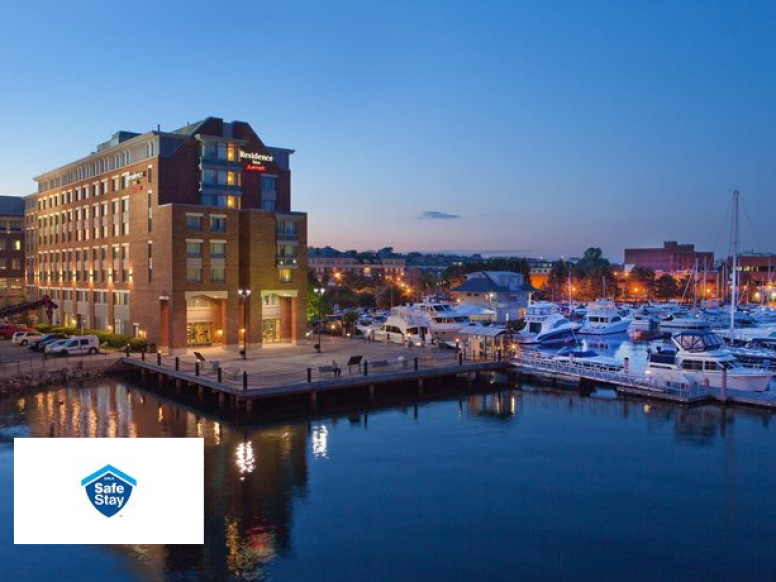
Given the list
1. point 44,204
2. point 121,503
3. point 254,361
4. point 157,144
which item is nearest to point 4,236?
point 44,204

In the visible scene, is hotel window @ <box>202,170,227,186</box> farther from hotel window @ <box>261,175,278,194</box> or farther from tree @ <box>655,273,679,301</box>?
tree @ <box>655,273,679,301</box>

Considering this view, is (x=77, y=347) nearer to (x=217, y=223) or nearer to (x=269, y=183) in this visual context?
(x=217, y=223)

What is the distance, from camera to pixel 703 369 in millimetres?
46312

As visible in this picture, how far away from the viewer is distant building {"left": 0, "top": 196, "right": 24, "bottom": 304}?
101188 millimetres

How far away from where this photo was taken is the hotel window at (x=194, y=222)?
60897 millimetres

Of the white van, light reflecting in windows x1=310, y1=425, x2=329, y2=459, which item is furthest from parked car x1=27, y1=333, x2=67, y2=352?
light reflecting in windows x1=310, y1=425, x2=329, y2=459

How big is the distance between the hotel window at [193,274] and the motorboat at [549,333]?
34.8m

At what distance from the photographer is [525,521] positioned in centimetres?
2477

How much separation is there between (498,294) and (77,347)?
60.8 metres

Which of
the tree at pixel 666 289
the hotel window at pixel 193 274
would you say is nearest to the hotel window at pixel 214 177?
the hotel window at pixel 193 274

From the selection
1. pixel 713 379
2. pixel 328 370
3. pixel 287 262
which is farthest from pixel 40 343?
pixel 713 379

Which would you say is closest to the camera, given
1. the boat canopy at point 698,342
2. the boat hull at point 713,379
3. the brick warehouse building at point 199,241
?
the boat hull at point 713,379

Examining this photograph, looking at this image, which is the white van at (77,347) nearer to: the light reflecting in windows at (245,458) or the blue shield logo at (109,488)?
the light reflecting in windows at (245,458)

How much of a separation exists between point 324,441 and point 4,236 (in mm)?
86820
